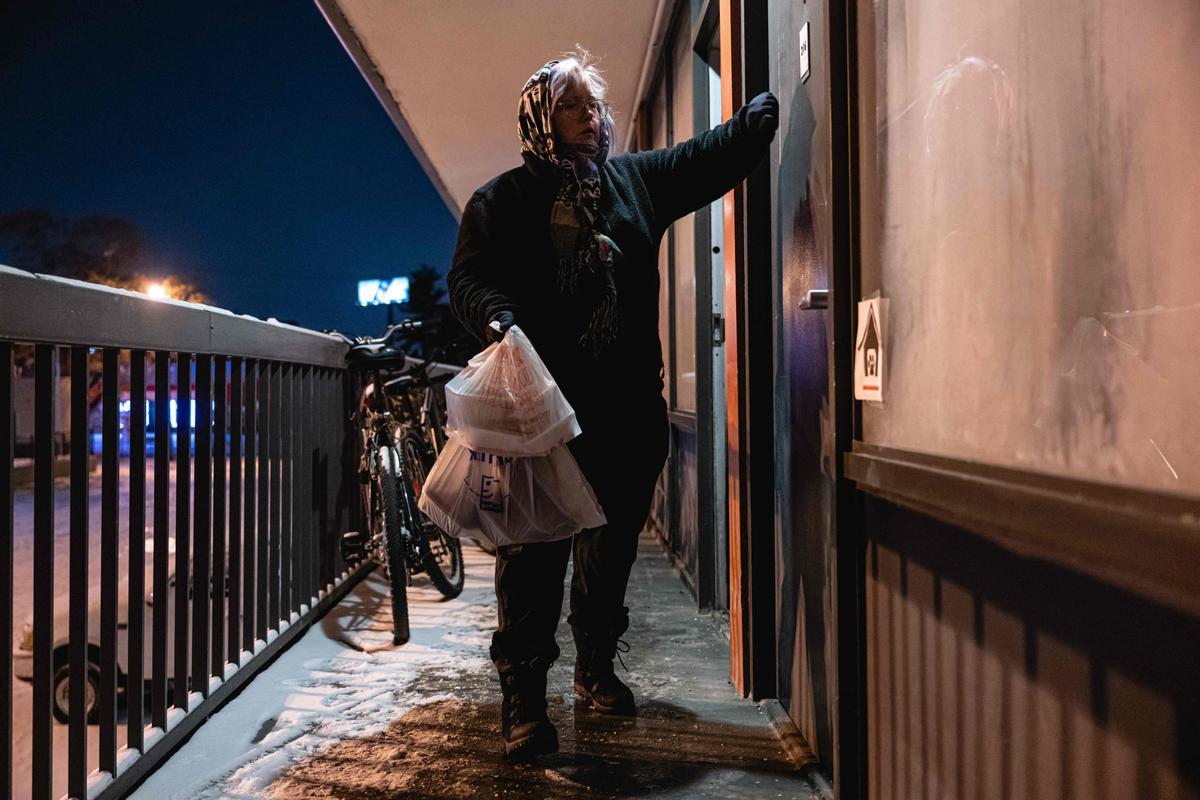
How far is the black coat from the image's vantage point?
2.05 m

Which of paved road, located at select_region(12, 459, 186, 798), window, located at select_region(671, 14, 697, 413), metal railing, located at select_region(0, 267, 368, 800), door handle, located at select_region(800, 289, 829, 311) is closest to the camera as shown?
metal railing, located at select_region(0, 267, 368, 800)

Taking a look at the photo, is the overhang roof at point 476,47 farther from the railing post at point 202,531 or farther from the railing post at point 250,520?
the railing post at point 202,531

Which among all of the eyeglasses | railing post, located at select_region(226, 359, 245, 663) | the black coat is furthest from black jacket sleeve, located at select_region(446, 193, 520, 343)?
railing post, located at select_region(226, 359, 245, 663)

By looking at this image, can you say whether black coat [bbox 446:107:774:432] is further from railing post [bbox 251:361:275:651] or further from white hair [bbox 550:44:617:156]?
railing post [bbox 251:361:275:651]

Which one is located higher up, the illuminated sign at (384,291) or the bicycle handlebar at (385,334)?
the illuminated sign at (384,291)

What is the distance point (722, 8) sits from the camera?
251 cm

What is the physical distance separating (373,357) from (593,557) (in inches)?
65.6

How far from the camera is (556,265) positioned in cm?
206

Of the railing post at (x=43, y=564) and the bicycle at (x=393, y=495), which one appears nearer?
the railing post at (x=43, y=564)

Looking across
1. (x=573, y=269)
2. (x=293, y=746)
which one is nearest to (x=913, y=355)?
(x=573, y=269)

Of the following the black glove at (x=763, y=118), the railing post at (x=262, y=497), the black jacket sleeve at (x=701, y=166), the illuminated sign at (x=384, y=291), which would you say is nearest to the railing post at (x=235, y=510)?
the railing post at (x=262, y=497)

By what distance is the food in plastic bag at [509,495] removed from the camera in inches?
75.5

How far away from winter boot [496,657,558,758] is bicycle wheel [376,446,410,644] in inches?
40.1

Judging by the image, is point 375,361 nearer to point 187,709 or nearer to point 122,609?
point 122,609
